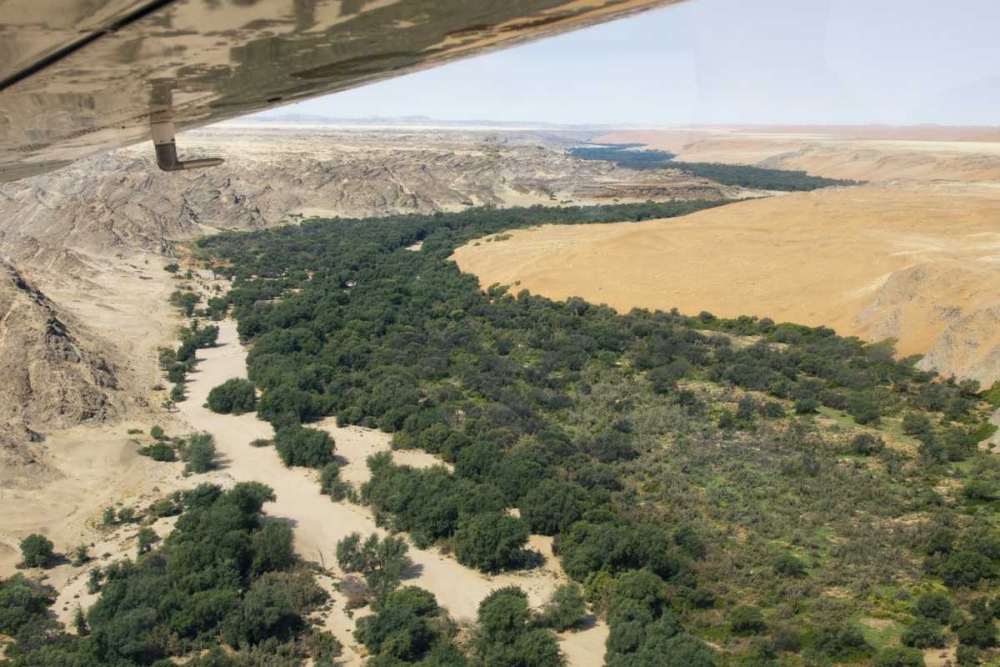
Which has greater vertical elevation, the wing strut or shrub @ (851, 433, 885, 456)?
the wing strut

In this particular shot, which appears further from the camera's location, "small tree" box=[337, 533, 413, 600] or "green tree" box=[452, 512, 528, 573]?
"green tree" box=[452, 512, 528, 573]

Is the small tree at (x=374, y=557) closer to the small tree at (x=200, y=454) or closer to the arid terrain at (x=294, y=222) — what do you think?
the arid terrain at (x=294, y=222)

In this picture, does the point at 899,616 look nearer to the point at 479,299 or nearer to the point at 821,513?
the point at 821,513

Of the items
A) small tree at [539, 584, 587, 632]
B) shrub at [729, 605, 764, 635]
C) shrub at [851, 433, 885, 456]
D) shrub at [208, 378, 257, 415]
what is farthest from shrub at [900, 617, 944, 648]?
shrub at [208, 378, 257, 415]

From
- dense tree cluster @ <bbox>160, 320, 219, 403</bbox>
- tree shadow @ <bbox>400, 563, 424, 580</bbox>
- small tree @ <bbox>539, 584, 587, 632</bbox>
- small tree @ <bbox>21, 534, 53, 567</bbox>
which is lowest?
tree shadow @ <bbox>400, 563, 424, 580</bbox>

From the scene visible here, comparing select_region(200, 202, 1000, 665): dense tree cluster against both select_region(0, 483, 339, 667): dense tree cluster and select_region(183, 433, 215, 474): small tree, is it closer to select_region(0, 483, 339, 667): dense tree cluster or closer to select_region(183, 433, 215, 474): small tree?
select_region(183, 433, 215, 474): small tree

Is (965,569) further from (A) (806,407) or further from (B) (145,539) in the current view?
(B) (145,539)

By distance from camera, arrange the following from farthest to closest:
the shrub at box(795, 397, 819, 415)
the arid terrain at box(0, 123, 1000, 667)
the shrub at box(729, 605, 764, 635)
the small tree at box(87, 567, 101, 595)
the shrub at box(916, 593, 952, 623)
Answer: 1. the shrub at box(795, 397, 819, 415)
2. the arid terrain at box(0, 123, 1000, 667)
3. the small tree at box(87, 567, 101, 595)
4. the shrub at box(729, 605, 764, 635)
5. the shrub at box(916, 593, 952, 623)
